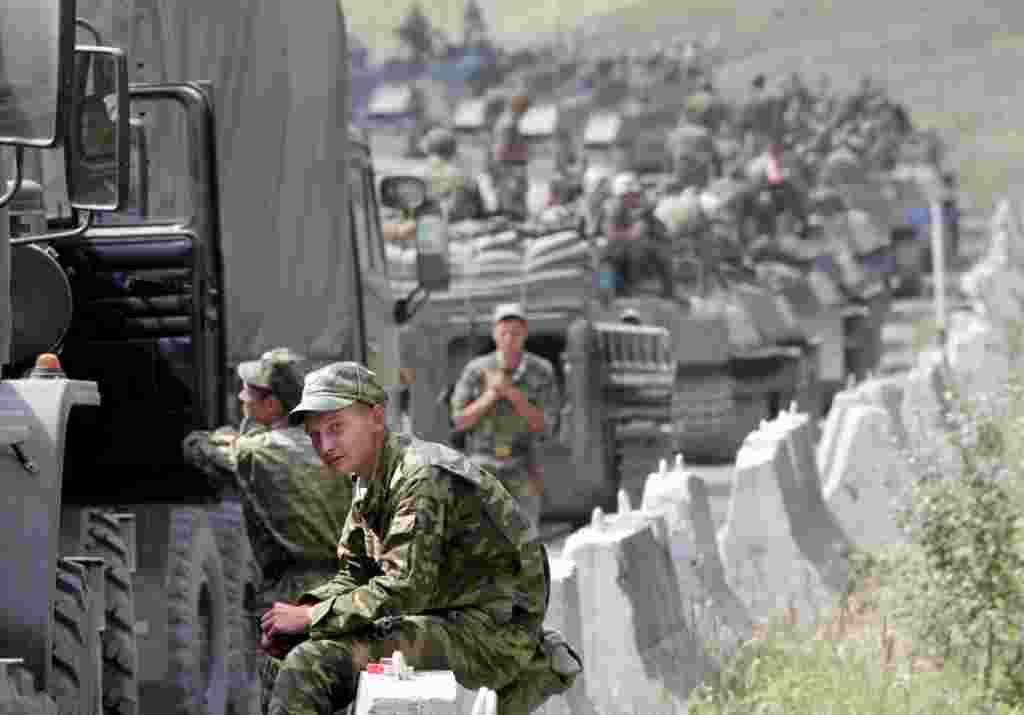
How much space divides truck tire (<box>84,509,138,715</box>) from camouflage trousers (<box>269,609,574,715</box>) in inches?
84.3

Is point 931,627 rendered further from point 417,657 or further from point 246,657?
point 417,657

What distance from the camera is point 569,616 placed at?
10.3 meters

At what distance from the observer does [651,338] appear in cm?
2191

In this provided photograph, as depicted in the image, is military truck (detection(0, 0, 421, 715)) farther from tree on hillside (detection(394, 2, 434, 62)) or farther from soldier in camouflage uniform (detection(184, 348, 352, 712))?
tree on hillside (detection(394, 2, 434, 62))

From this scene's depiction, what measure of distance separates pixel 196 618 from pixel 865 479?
509cm

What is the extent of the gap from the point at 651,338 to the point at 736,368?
215 inches

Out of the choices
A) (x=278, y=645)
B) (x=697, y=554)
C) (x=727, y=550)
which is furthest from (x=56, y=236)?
(x=727, y=550)

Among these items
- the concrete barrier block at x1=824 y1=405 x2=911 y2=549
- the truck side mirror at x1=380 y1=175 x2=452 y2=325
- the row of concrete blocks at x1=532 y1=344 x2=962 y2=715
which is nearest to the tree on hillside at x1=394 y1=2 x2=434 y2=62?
the row of concrete blocks at x1=532 y1=344 x2=962 y2=715

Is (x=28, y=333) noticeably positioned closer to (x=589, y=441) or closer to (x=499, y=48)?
(x=589, y=441)

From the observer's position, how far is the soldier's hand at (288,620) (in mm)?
8461

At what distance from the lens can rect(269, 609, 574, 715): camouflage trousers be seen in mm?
8305

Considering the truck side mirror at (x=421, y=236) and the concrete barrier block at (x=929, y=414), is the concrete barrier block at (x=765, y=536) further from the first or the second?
the truck side mirror at (x=421, y=236)

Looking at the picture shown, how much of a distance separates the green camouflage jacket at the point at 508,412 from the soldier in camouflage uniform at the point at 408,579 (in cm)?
794

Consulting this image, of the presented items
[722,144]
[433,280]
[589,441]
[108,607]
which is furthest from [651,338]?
[722,144]
